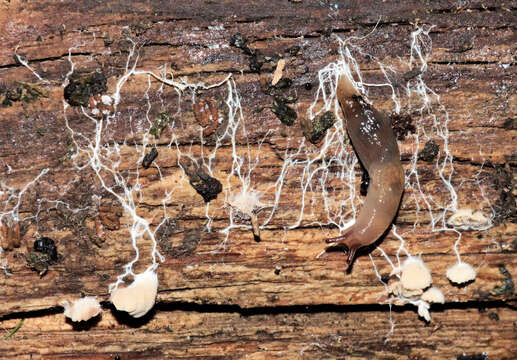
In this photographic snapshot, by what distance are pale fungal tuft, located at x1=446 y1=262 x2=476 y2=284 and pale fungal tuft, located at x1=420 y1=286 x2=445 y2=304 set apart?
0.39 ft

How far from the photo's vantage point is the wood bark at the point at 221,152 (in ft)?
9.29

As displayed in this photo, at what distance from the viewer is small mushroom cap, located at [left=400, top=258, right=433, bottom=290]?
2.81 meters

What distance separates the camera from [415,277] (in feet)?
9.23

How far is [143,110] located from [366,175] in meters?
1.48

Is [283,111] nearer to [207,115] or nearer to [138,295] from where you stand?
[207,115]

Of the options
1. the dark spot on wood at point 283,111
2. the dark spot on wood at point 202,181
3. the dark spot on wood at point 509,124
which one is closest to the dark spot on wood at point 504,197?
A: the dark spot on wood at point 509,124

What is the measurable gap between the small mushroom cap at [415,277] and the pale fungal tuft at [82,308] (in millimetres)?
1950

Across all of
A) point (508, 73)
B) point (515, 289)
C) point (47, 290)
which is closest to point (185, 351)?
point (47, 290)

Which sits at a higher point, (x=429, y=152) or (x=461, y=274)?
(x=429, y=152)

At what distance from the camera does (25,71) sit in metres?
2.87

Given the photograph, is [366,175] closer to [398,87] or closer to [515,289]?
[398,87]

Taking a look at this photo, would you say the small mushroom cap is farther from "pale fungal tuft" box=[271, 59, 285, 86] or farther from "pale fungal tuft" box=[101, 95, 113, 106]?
"pale fungal tuft" box=[101, 95, 113, 106]

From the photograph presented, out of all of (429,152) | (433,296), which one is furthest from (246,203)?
(433,296)

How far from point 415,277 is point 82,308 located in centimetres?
210
